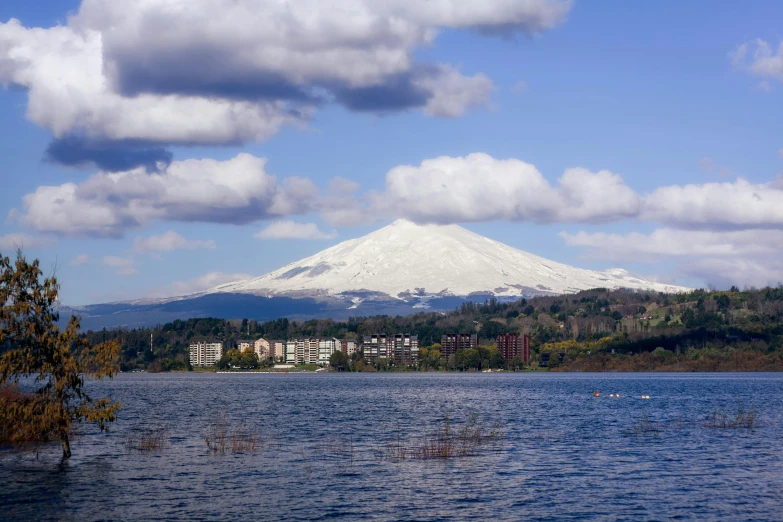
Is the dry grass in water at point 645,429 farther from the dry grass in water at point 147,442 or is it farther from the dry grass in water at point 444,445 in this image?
the dry grass in water at point 147,442

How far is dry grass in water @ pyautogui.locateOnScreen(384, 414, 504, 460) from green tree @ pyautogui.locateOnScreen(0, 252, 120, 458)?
1774 cm

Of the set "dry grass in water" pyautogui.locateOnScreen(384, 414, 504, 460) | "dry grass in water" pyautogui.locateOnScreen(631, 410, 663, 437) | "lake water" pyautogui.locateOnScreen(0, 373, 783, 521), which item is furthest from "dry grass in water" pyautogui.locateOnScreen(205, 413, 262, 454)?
"dry grass in water" pyautogui.locateOnScreen(631, 410, 663, 437)

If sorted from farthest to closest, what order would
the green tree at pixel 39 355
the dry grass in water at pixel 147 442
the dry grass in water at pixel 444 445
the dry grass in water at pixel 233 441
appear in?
the dry grass in water at pixel 147 442 → the dry grass in water at pixel 233 441 → the dry grass in water at pixel 444 445 → the green tree at pixel 39 355

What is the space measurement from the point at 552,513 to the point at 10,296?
30.4 meters

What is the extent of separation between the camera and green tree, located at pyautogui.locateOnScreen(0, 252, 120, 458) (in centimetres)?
4778

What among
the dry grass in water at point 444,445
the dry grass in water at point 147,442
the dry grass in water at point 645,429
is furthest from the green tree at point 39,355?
the dry grass in water at point 645,429

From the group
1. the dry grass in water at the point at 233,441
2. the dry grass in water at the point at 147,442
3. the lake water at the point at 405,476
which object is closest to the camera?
the lake water at the point at 405,476

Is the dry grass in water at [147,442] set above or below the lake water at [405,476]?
above

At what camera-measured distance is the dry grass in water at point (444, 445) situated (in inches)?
2147

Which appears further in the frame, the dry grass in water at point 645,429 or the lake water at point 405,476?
the dry grass in water at point 645,429

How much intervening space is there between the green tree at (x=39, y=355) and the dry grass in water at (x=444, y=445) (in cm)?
1774

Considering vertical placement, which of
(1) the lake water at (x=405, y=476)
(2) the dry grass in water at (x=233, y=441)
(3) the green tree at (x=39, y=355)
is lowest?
(1) the lake water at (x=405, y=476)

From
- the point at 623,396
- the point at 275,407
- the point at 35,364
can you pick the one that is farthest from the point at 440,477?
the point at 623,396

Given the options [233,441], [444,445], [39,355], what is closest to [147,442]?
[233,441]
